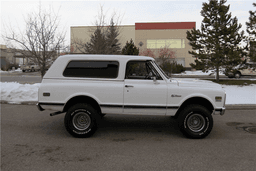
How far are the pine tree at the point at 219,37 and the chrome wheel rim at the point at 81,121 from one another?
516 inches

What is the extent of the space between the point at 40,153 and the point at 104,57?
2.54 meters

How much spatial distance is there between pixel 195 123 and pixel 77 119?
111 inches

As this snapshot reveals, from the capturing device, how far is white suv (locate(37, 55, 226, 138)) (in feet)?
17.0

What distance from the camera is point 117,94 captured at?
206 inches

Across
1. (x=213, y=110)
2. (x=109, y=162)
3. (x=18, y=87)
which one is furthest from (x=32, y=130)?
(x=18, y=87)

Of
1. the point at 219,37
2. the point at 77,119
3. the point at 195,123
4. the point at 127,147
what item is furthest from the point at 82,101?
the point at 219,37

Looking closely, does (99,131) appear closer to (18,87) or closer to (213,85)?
(213,85)

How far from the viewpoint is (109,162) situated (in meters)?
3.83

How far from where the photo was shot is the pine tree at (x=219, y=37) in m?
15.6

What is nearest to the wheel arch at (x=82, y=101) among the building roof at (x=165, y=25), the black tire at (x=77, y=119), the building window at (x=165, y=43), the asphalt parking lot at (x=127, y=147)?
the black tire at (x=77, y=119)

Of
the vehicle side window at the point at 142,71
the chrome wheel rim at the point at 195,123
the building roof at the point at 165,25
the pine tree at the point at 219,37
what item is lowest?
the chrome wheel rim at the point at 195,123

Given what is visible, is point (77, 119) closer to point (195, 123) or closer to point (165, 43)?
point (195, 123)

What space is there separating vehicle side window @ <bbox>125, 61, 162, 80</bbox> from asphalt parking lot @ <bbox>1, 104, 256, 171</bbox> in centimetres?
144

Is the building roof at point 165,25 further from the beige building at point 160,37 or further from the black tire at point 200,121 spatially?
the black tire at point 200,121
